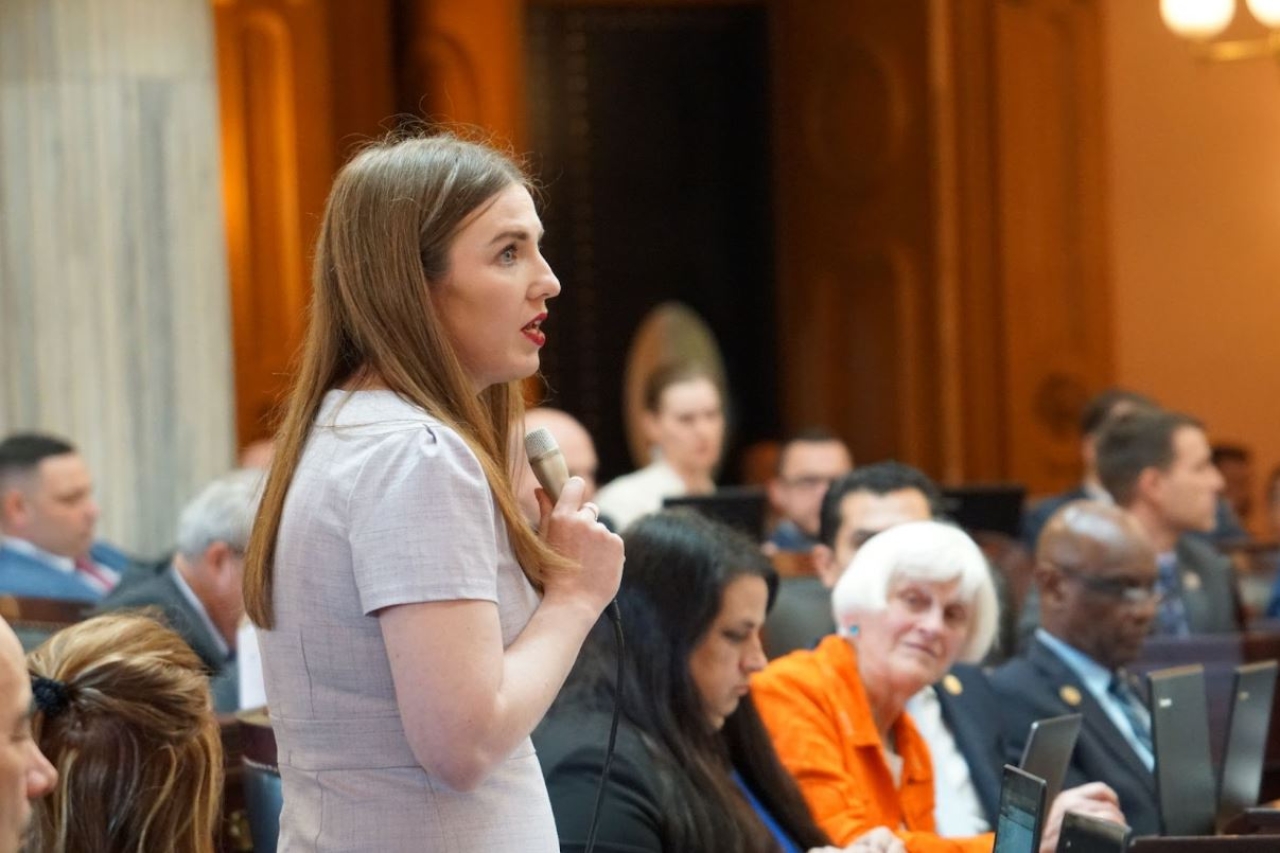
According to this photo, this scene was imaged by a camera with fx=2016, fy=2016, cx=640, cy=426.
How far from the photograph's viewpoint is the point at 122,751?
2.01 metres

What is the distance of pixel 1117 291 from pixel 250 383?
14.5ft

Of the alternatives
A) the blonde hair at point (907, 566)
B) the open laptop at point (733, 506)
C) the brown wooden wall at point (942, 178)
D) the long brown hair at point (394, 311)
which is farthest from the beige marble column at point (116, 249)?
the long brown hair at point (394, 311)

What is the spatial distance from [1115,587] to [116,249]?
305 cm

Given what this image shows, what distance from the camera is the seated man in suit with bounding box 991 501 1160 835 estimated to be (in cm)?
382

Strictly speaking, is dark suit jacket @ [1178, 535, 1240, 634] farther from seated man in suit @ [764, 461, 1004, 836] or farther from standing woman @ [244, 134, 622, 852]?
standing woman @ [244, 134, 622, 852]

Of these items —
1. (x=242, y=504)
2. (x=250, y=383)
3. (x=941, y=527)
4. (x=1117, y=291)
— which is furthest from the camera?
(x=1117, y=291)

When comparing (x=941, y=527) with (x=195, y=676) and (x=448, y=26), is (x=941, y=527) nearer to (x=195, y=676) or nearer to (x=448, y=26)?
(x=195, y=676)

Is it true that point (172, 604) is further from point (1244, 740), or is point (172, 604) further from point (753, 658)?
point (1244, 740)

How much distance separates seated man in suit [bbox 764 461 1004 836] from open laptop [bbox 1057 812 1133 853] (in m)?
0.93

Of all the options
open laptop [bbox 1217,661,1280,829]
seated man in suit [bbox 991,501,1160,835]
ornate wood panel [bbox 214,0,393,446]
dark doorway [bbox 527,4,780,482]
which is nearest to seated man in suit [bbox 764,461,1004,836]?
seated man in suit [bbox 991,501,1160,835]

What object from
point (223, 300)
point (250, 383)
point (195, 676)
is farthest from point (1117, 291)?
point (195, 676)

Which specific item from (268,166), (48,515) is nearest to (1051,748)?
(48,515)

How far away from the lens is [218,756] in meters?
2.08

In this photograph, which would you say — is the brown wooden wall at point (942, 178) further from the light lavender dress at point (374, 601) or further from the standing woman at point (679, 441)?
the light lavender dress at point (374, 601)
